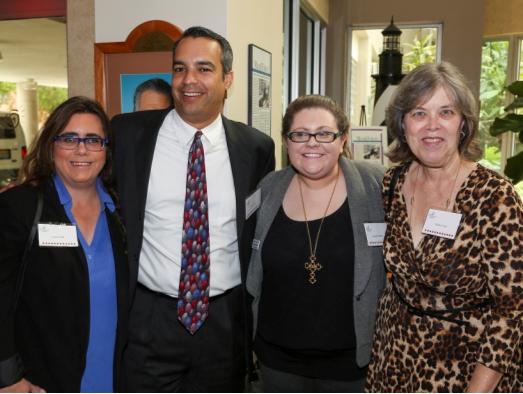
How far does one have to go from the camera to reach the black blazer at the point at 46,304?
1.72 m

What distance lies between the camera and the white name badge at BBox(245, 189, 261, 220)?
85.0 inches

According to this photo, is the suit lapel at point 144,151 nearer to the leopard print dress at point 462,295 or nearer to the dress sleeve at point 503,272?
the leopard print dress at point 462,295

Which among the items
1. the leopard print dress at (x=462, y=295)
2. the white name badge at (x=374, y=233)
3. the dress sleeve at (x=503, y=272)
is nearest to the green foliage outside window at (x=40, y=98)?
the white name badge at (x=374, y=233)

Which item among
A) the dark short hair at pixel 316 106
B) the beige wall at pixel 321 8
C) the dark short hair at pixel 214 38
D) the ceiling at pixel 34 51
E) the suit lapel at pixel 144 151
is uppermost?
the beige wall at pixel 321 8

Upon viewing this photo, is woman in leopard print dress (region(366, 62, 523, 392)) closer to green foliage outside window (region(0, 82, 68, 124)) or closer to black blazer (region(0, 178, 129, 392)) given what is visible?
black blazer (region(0, 178, 129, 392))

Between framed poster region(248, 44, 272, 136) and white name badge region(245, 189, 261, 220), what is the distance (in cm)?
124

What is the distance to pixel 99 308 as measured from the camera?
6.11ft

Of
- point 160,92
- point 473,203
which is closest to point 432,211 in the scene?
point 473,203

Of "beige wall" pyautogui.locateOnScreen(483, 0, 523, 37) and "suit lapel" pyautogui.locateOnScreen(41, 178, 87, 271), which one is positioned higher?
"beige wall" pyautogui.locateOnScreen(483, 0, 523, 37)

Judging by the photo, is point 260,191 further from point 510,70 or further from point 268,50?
point 510,70

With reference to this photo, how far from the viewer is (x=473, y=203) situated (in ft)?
5.18

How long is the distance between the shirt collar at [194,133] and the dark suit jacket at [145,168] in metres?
0.05

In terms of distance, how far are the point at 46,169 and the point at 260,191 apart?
910 mm

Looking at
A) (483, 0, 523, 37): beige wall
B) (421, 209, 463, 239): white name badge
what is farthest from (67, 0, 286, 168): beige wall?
(483, 0, 523, 37): beige wall
